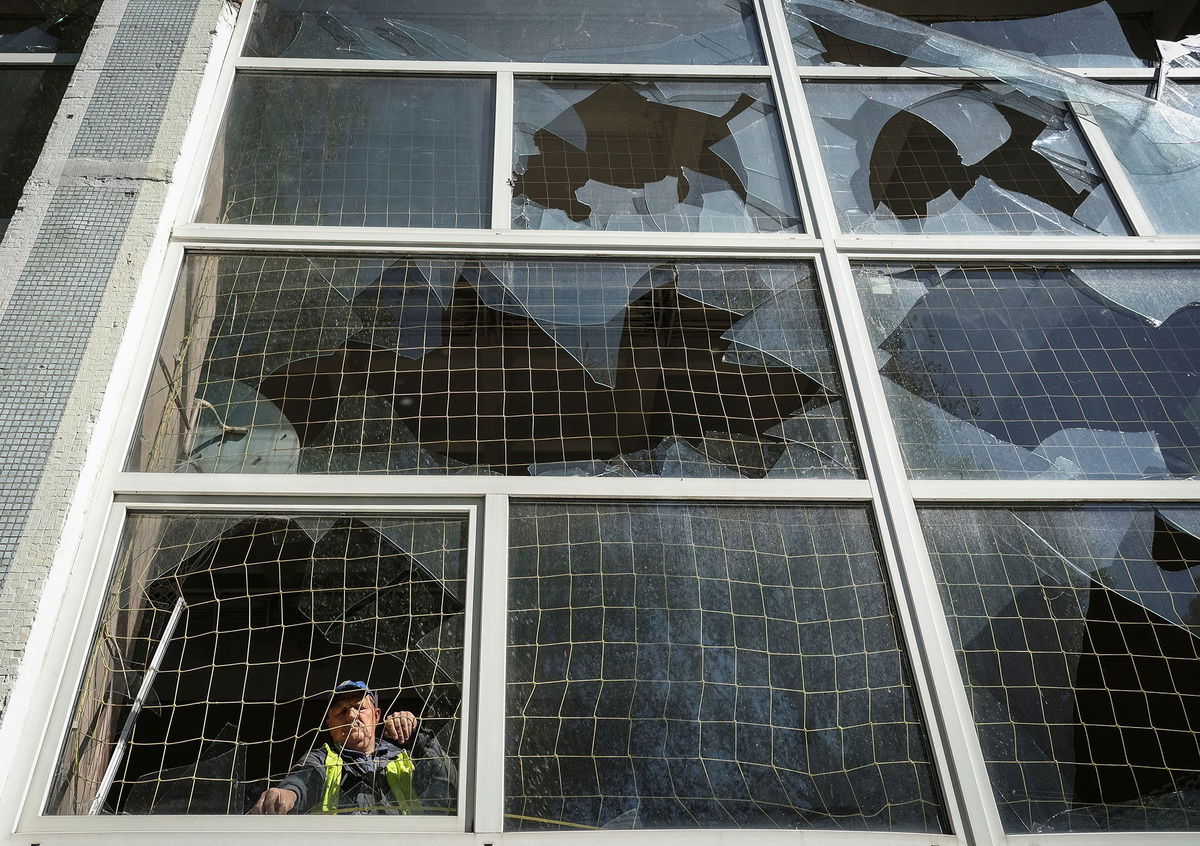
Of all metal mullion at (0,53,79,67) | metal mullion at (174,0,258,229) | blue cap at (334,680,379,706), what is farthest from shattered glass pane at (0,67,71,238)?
blue cap at (334,680,379,706)

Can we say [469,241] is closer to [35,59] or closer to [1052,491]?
[1052,491]

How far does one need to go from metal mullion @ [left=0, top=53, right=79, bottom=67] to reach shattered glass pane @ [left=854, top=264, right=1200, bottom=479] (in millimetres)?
3712

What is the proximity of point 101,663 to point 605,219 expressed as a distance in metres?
2.23

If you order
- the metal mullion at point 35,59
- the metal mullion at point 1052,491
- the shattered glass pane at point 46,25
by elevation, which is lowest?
the metal mullion at point 1052,491

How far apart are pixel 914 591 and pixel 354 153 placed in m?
2.66

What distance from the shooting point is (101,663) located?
7.80 ft

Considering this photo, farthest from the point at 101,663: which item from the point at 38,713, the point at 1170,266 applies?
the point at 1170,266

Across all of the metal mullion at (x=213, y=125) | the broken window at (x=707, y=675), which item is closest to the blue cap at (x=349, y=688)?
the broken window at (x=707, y=675)

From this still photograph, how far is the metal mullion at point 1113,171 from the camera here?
3.50 metres

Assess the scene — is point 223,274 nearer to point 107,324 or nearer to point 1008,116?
point 107,324

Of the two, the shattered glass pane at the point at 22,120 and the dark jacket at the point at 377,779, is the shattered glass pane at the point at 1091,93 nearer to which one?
the dark jacket at the point at 377,779

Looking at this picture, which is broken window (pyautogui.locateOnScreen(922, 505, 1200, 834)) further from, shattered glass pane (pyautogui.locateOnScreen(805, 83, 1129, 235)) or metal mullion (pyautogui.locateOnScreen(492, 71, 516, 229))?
metal mullion (pyautogui.locateOnScreen(492, 71, 516, 229))

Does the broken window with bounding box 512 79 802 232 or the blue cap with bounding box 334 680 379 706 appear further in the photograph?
the broken window with bounding box 512 79 802 232

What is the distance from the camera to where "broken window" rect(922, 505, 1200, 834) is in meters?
2.29
